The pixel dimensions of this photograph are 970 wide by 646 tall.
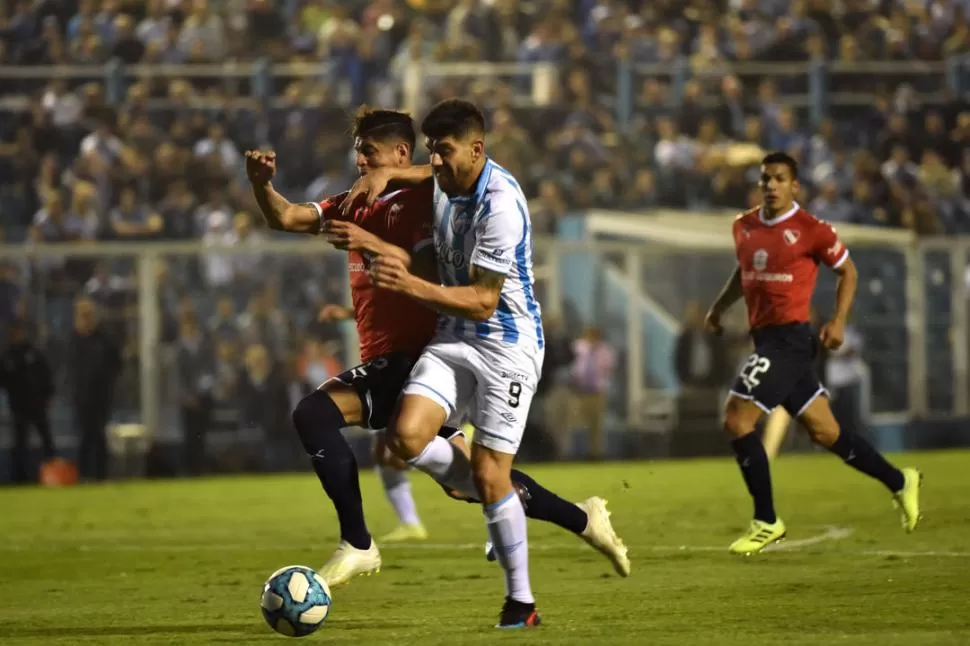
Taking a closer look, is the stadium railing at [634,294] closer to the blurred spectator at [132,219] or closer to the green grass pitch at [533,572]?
the blurred spectator at [132,219]

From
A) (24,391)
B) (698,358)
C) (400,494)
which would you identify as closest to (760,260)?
(400,494)

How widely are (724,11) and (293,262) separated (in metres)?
8.85

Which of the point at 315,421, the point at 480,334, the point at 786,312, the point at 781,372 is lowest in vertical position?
the point at 781,372

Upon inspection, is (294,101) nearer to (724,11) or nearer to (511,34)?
(511,34)

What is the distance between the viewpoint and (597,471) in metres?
18.7

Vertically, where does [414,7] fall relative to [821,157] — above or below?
above

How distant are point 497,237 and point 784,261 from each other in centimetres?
412

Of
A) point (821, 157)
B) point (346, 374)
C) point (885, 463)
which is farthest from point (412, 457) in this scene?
point (821, 157)

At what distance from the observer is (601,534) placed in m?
7.52

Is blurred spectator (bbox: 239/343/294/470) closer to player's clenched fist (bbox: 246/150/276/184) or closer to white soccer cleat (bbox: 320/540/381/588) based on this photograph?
white soccer cleat (bbox: 320/540/381/588)

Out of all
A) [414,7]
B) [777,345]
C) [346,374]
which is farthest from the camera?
[414,7]

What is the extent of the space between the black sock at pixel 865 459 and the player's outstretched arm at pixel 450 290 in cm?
436

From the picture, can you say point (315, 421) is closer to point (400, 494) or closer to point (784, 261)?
point (784, 261)

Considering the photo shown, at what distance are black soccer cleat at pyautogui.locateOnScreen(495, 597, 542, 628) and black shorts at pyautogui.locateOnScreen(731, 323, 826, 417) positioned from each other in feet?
11.8
